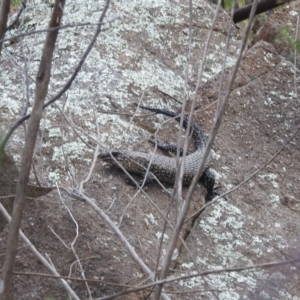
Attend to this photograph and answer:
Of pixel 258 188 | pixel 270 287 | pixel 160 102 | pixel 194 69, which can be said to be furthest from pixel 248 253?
pixel 194 69

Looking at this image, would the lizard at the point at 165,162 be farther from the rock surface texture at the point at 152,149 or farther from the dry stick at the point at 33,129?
the dry stick at the point at 33,129

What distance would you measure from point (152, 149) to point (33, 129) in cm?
277

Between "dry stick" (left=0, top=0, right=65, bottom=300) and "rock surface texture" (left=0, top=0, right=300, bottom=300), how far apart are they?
867 mm

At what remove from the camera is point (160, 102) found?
4.96m

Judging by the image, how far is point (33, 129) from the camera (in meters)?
1.91

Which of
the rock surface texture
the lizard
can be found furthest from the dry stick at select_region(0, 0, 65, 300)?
the lizard

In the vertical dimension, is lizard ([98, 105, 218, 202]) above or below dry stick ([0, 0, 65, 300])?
below

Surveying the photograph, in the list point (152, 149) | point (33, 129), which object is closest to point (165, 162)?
point (152, 149)

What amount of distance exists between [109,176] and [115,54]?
1.38 meters

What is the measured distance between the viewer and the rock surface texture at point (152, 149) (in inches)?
137

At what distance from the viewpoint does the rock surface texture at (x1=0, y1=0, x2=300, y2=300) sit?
3482mm

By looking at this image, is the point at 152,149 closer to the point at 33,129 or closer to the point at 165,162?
the point at 165,162

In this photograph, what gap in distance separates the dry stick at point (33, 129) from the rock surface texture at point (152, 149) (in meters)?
0.87

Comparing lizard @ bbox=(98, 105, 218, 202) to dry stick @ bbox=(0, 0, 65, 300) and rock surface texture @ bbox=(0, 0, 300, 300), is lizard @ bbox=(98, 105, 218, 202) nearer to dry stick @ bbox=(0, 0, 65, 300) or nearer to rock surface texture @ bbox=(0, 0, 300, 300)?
rock surface texture @ bbox=(0, 0, 300, 300)
